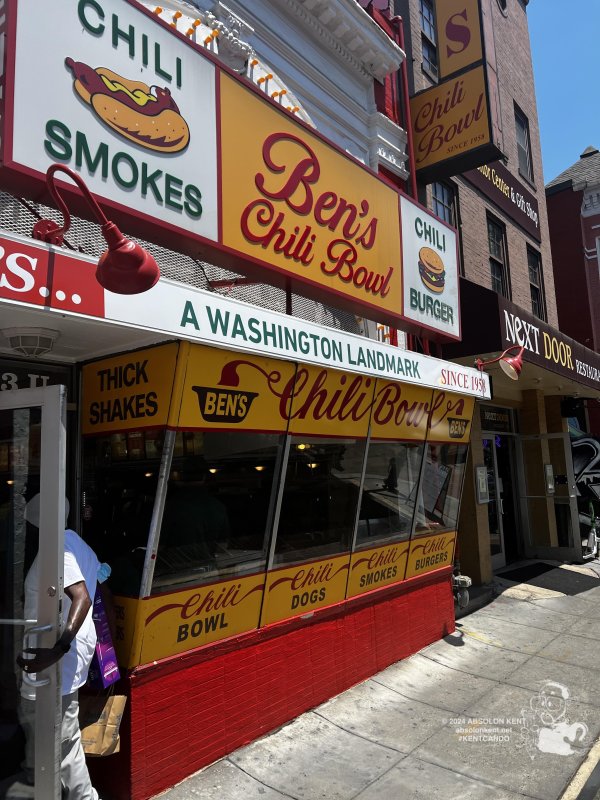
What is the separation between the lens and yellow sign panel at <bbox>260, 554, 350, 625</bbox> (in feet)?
16.0

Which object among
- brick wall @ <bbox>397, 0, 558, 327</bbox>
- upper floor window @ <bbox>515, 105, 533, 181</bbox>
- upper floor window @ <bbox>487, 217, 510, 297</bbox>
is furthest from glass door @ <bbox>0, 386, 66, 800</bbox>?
upper floor window @ <bbox>515, 105, 533, 181</bbox>

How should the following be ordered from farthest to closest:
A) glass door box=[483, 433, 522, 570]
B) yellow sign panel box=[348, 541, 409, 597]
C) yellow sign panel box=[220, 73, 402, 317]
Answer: glass door box=[483, 433, 522, 570], yellow sign panel box=[348, 541, 409, 597], yellow sign panel box=[220, 73, 402, 317]

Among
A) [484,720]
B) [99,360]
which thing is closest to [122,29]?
[99,360]

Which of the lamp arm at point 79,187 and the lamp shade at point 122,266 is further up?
the lamp arm at point 79,187

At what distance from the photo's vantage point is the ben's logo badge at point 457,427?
24.1 feet

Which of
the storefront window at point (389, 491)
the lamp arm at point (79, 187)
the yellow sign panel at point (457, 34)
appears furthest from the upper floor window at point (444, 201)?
the lamp arm at point (79, 187)

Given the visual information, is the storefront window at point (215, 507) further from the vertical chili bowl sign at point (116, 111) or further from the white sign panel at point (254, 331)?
the vertical chili bowl sign at point (116, 111)

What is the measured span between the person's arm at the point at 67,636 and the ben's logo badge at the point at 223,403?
54.5 inches

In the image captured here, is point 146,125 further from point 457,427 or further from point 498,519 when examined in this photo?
point 498,519

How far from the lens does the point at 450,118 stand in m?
8.91

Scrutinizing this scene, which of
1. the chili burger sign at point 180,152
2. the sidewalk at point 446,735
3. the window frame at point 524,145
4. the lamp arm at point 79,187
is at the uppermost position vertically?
the window frame at point 524,145

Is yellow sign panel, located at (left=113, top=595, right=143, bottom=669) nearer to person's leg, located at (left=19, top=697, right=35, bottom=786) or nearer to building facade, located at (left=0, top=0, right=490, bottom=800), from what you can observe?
building facade, located at (left=0, top=0, right=490, bottom=800)

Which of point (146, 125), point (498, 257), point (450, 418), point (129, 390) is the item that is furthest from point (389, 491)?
point (498, 257)

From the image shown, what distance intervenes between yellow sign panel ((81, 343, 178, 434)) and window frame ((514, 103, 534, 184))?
1233 centimetres
